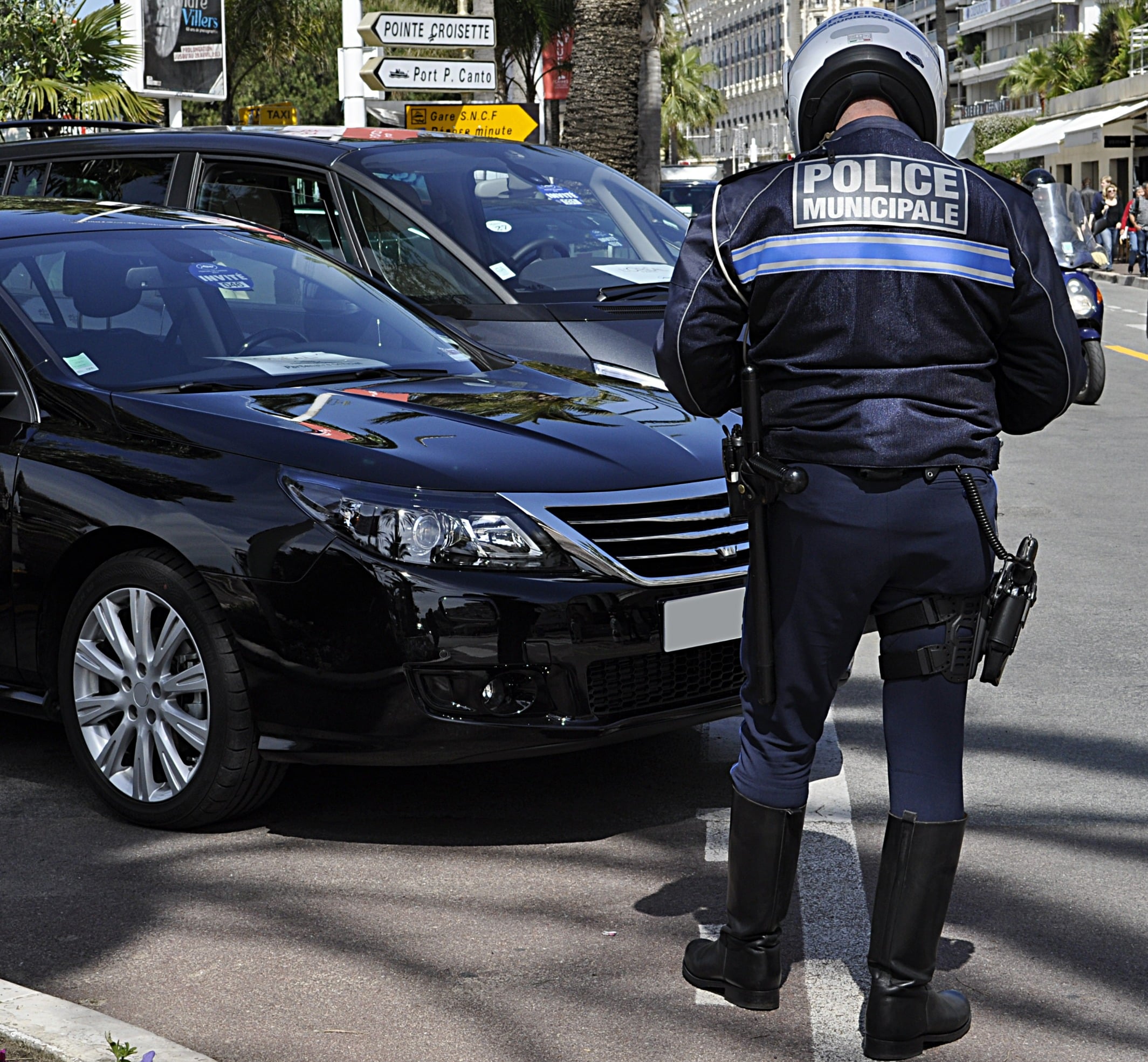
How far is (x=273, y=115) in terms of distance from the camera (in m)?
28.0

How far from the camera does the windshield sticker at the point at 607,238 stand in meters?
8.04

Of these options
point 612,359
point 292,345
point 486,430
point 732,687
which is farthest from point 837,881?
point 612,359

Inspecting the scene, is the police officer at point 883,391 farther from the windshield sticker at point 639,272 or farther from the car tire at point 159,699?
the windshield sticker at point 639,272

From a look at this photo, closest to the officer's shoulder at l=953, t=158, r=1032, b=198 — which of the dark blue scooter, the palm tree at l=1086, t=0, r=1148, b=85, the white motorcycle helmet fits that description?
the white motorcycle helmet

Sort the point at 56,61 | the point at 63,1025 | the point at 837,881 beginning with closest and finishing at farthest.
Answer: the point at 63,1025 → the point at 837,881 → the point at 56,61

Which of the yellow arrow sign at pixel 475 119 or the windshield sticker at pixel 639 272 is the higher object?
the yellow arrow sign at pixel 475 119

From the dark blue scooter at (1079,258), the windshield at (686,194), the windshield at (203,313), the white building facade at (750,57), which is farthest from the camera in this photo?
the white building facade at (750,57)

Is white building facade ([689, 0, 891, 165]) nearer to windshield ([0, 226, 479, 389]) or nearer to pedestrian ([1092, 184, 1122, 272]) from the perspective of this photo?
pedestrian ([1092, 184, 1122, 272])

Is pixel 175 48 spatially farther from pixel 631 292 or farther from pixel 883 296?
pixel 883 296

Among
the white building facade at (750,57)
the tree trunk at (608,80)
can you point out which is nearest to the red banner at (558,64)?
the tree trunk at (608,80)

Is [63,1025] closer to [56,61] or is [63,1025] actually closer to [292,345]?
[292,345]

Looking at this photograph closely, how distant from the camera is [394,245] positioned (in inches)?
296

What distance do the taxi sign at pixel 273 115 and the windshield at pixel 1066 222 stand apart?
12139mm

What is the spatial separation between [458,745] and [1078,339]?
1710 mm
